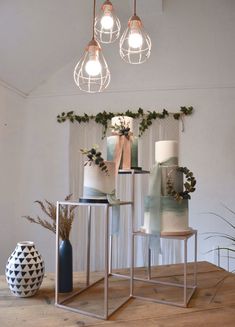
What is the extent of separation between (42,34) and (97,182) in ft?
6.92

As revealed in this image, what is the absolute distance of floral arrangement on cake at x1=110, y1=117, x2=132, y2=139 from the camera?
60.2 inches

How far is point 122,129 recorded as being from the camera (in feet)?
5.03

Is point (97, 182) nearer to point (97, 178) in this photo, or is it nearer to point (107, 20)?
point (97, 178)

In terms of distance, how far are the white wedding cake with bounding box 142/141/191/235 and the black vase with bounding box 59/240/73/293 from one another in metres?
0.38

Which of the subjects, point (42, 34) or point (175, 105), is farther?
point (175, 105)

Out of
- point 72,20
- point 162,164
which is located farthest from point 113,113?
point 162,164

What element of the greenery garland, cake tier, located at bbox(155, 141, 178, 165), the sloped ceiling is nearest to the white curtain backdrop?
the greenery garland

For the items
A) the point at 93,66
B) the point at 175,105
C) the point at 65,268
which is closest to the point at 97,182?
the point at 65,268

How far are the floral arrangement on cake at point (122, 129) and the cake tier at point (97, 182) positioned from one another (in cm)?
27

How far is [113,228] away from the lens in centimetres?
153

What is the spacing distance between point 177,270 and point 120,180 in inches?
61.8

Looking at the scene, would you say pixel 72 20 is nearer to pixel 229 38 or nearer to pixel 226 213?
pixel 229 38

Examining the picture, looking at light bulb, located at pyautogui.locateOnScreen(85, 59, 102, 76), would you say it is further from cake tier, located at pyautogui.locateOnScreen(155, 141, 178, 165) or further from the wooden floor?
the wooden floor

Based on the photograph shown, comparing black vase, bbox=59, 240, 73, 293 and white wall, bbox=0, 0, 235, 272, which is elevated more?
white wall, bbox=0, 0, 235, 272
